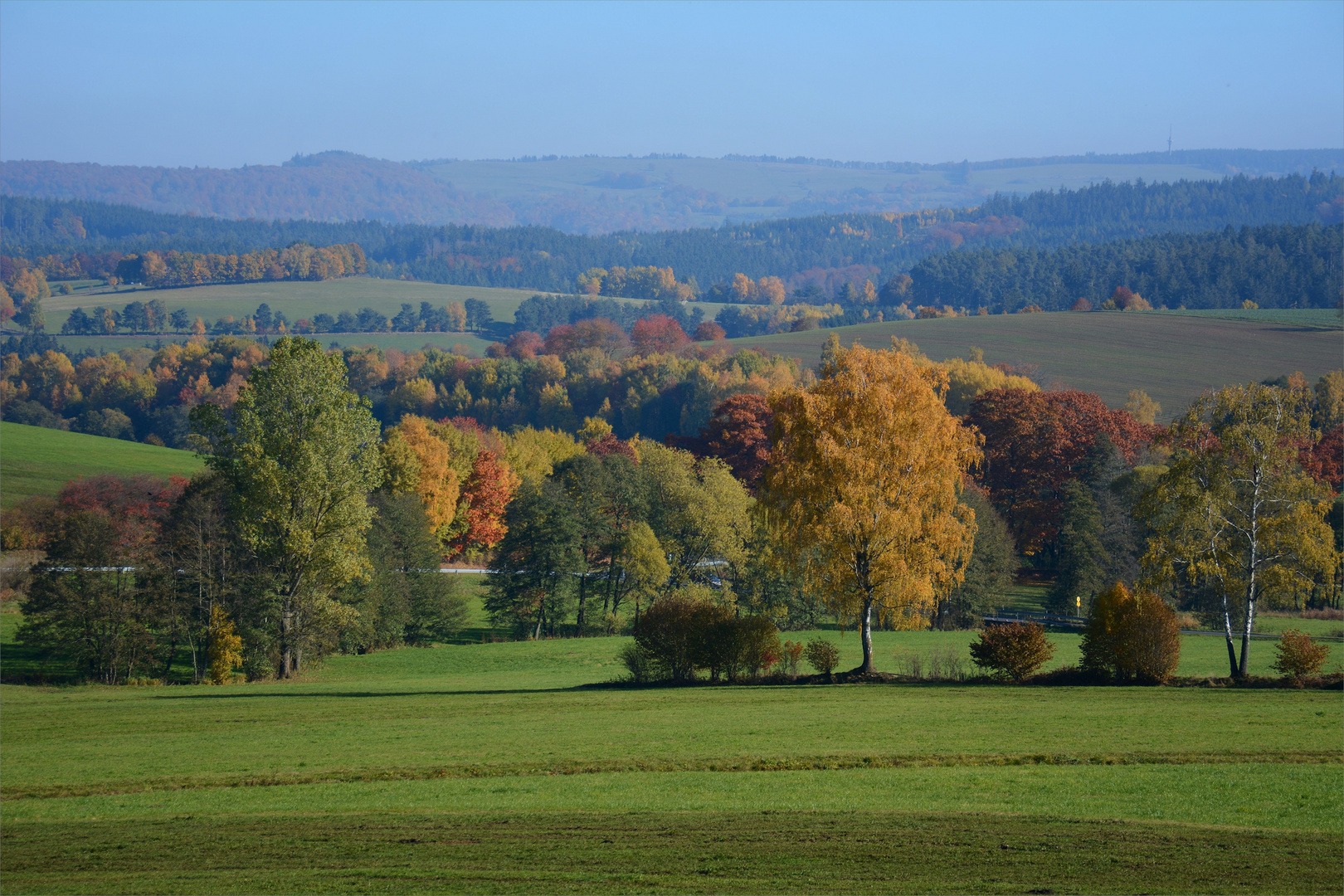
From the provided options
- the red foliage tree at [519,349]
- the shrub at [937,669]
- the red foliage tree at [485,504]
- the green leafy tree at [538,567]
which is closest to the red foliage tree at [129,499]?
the green leafy tree at [538,567]

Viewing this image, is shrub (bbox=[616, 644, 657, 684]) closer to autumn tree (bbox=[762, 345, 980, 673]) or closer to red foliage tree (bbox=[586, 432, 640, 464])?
autumn tree (bbox=[762, 345, 980, 673])

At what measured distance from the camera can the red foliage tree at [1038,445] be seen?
81.9 meters

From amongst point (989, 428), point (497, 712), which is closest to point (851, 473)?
point (497, 712)

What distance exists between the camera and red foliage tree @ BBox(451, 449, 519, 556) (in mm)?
82750

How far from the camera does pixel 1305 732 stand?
2347cm

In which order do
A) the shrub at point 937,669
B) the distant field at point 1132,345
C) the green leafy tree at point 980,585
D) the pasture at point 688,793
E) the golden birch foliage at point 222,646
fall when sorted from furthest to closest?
1. the distant field at point 1132,345
2. the green leafy tree at point 980,585
3. the golden birch foliage at point 222,646
4. the shrub at point 937,669
5. the pasture at point 688,793

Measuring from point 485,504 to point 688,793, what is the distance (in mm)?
66342

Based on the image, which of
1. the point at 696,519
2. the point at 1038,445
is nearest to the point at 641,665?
the point at 696,519

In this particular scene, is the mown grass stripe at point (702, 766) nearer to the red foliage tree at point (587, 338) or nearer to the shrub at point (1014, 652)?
the shrub at point (1014, 652)

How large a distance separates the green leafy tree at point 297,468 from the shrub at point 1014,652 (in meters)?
24.0

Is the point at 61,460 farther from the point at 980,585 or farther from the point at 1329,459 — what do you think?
the point at 1329,459

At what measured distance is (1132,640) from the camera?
32.3 metres

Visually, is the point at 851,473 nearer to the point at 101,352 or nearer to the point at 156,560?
the point at 156,560

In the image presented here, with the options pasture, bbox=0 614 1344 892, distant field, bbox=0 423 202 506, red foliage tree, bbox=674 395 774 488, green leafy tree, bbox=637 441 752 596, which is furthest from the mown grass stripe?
distant field, bbox=0 423 202 506
